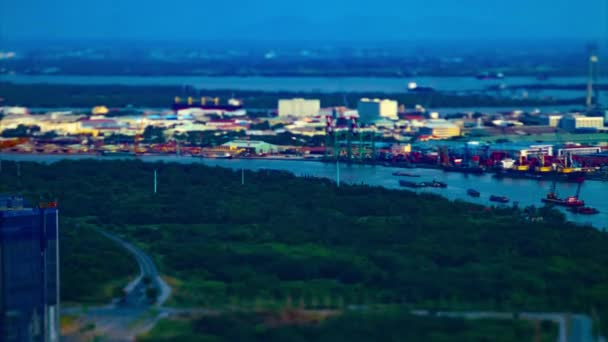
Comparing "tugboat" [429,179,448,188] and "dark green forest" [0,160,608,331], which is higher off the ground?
"tugboat" [429,179,448,188]

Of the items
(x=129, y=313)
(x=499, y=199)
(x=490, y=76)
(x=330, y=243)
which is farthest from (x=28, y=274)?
(x=490, y=76)

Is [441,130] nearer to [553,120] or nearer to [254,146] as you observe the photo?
[553,120]

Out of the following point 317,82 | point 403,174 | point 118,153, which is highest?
point 317,82

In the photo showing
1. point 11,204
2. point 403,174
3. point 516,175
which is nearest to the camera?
point 11,204

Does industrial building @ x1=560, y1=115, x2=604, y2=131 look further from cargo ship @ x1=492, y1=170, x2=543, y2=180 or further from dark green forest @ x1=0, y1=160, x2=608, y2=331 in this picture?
dark green forest @ x1=0, y1=160, x2=608, y2=331

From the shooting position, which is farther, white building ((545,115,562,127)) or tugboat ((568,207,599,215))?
white building ((545,115,562,127))

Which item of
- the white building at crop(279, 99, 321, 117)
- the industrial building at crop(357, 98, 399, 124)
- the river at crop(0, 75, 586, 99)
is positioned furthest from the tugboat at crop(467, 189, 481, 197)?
the river at crop(0, 75, 586, 99)
